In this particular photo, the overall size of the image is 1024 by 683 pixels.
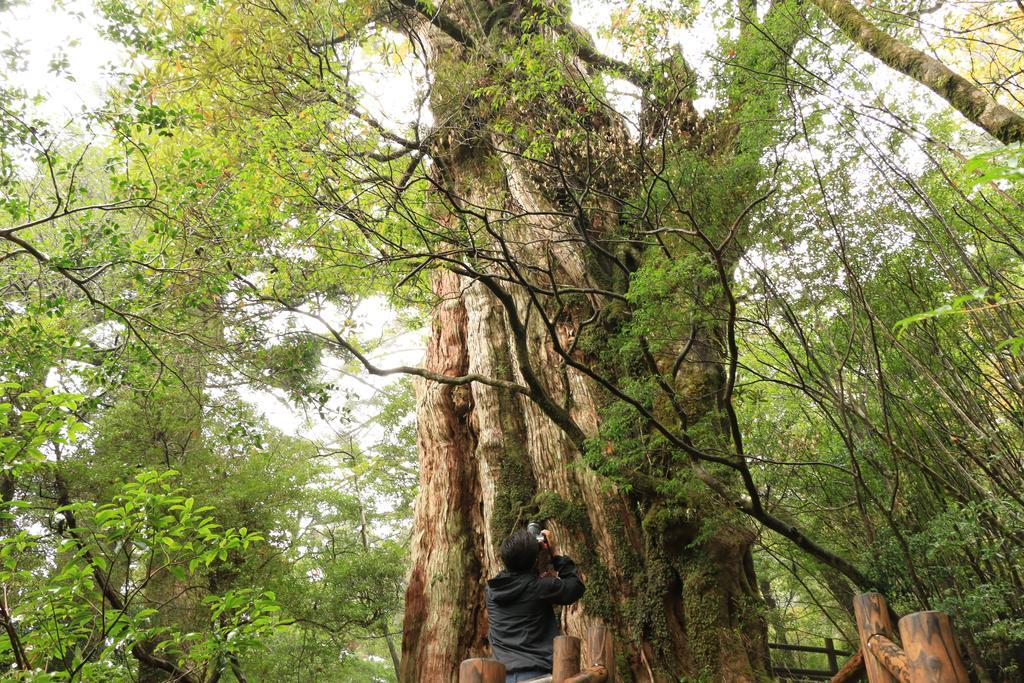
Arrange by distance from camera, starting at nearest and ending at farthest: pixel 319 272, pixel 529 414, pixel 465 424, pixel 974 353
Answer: pixel 974 353 < pixel 319 272 < pixel 529 414 < pixel 465 424

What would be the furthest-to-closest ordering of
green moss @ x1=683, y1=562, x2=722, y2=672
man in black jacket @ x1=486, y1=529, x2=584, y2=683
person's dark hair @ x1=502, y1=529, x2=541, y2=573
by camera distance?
1. green moss @ x1=683, y1=562, x2=722, y2=672
2. person's dark hair @ x1=502, y1=529, x2=541, y2=573
3. man in black jacket @ x1=486, y1=529, x2=584, y2=683

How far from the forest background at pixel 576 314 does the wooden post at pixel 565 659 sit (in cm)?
148

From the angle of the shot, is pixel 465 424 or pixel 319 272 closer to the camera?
pixel 319 272

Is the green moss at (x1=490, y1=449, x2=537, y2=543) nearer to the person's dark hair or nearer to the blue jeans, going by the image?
the person's dark hair

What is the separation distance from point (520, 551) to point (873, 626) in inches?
69.7

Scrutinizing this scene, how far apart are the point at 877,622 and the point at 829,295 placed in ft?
8.27

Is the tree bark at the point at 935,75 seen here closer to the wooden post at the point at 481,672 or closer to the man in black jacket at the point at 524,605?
the man in black jacket at the point at 524,605

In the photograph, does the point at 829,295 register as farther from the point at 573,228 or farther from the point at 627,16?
the point at 627,16

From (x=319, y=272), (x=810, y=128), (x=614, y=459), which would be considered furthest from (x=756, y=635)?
(x=319, y=272)

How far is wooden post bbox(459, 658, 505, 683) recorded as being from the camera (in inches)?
98.6

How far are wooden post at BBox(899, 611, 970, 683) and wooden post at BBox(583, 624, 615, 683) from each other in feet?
4.28

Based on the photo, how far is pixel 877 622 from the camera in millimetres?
2777

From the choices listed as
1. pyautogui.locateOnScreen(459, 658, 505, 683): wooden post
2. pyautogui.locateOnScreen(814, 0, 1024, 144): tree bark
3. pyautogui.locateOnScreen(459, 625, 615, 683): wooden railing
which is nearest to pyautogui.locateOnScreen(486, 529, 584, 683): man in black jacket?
pyautogui.locateOnScreen(459, 625, 615, 683): wooden railing

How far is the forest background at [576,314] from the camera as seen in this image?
3.66m
